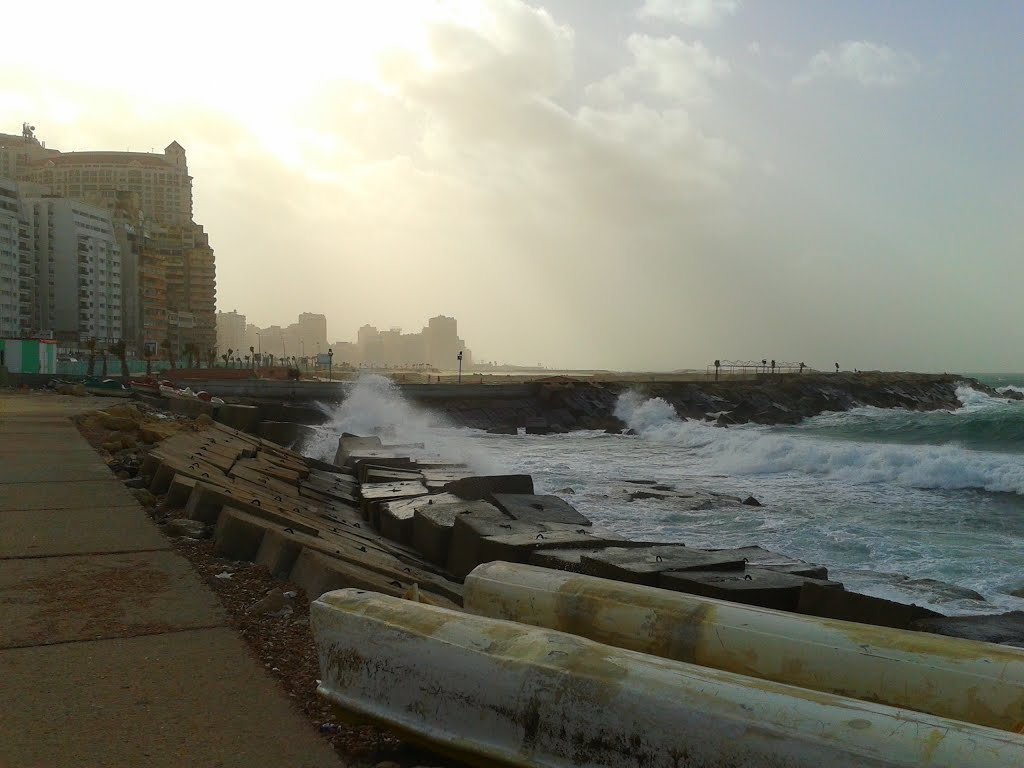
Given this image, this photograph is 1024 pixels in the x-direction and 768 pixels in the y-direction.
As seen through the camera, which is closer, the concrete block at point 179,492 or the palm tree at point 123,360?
the concrete block at point 179,492

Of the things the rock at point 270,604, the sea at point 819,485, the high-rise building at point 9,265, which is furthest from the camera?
the high-rise building at point 9,265

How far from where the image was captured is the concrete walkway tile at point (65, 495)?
664 centimetres

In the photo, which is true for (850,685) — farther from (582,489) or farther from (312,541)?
(582,489)

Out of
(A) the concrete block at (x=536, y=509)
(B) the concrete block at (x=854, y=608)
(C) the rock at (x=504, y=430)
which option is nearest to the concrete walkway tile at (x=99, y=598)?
(B) the concrete block at (x=854, y=608)

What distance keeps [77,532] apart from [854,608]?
238 inches

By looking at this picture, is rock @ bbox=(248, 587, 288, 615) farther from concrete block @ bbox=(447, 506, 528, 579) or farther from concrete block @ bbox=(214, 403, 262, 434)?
concrete block @ bbox=(214, 403, 262, 434)

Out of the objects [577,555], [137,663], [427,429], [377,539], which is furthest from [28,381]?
[137,663]

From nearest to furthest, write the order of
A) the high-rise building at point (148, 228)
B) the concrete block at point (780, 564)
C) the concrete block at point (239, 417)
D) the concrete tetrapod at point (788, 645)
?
1. the concrete tetrapod at point (788, 645)
2. the concrete block at point (780, 564)
3. the concrete block at point (239, 417)
4. the high-rise building at point (148, 228)

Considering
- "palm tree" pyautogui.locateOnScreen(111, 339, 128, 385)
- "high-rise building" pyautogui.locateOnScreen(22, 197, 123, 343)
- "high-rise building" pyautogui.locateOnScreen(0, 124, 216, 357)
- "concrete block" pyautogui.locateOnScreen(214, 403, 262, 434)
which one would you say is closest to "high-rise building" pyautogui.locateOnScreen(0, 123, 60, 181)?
"high-rise building" pyautogui.locateOnScreen(0, 124, 216, 357)

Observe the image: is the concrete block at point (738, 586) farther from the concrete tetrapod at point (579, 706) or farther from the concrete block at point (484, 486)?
the concrete block at point (484, 486)

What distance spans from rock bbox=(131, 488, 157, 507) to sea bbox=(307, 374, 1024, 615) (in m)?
6.27

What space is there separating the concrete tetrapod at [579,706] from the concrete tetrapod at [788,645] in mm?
715

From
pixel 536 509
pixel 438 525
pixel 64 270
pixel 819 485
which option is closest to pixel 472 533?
pixel 438 525

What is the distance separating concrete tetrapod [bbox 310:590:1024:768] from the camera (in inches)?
90.8
